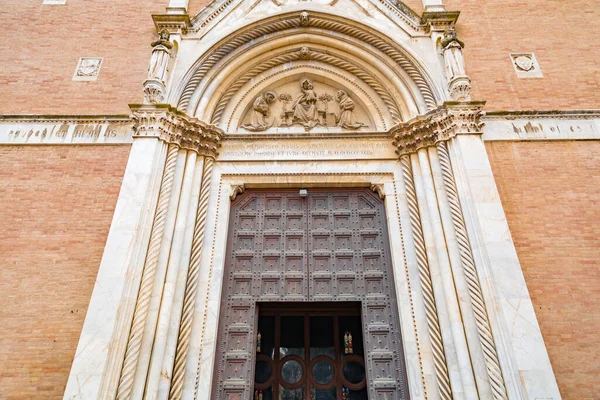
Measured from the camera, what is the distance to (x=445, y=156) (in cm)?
635

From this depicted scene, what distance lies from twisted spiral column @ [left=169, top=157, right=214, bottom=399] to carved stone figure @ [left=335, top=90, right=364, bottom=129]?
2371 millimetres

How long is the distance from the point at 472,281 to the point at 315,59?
4.95 m

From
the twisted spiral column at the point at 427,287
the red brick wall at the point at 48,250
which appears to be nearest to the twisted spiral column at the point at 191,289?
the red brick wall at the point at 48,250

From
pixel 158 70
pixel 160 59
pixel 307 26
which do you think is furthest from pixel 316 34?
pixel 158 70

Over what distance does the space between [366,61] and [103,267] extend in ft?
18.1

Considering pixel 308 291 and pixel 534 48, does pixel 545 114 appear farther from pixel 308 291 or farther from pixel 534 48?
pixel 308 291

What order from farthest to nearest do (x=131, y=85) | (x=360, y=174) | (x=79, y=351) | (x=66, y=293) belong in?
(x=131, y=85)
(x=360, y=174)
(x=66, y=293)
(x=79, y=351)

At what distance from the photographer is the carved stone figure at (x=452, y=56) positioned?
6792 mm

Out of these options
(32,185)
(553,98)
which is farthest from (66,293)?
(553,98)

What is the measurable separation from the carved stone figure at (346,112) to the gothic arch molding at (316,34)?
975 mm

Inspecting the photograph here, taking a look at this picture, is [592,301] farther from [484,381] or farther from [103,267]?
[103,267]

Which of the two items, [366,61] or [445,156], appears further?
[366,61]

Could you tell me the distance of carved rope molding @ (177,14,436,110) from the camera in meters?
7.09

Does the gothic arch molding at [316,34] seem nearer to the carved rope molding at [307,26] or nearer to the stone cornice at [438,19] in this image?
the carved rope molding at [307,26]
